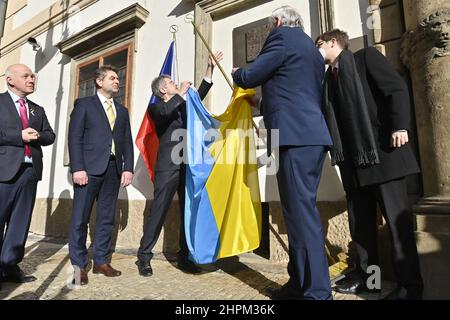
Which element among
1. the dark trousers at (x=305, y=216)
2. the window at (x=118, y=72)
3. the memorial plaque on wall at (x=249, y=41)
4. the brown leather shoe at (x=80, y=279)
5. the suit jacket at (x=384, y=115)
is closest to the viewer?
the dark trousers at (x=305, y=216)

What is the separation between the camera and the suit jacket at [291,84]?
198cm

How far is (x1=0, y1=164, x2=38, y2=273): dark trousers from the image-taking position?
8.39 ft

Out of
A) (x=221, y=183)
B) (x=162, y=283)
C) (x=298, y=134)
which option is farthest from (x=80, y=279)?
(x=298, y=134)

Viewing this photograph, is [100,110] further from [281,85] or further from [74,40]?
[74,40]

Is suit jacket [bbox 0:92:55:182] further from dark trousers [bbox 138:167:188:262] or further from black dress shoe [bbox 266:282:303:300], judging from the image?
black dress shoe [bbox 266:282:303:300]

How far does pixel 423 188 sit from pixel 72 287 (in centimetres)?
296

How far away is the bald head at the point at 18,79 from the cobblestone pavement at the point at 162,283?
5.63 ft

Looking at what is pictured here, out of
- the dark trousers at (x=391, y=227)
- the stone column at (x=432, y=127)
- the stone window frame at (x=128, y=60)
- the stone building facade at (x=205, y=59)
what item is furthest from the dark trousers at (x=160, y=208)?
the stone window frame at (x=128, y=60)

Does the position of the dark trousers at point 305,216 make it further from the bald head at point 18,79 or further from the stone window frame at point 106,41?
the stone window frame at point 106,41

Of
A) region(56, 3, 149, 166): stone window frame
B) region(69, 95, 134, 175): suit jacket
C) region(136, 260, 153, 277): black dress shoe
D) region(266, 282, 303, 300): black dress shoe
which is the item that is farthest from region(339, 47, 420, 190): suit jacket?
region(56, 3, 149, 166): stone window frame

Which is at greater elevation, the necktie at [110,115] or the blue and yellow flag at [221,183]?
the necktie at [110,115]

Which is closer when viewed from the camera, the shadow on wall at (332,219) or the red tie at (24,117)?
the red tie at (24,117)

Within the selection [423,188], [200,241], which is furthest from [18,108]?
[423,188]

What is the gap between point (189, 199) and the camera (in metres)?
2.88
